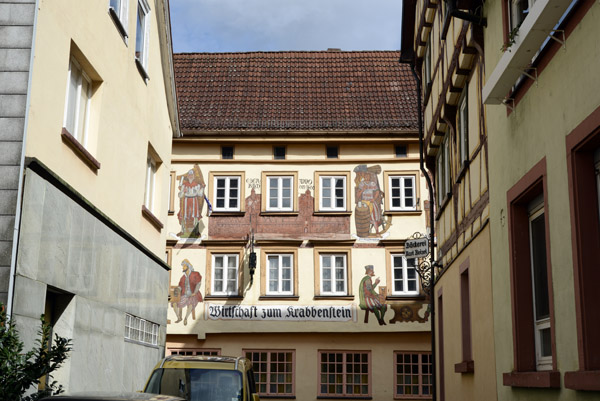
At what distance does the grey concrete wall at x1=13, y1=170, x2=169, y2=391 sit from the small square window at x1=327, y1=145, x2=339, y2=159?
490 inches

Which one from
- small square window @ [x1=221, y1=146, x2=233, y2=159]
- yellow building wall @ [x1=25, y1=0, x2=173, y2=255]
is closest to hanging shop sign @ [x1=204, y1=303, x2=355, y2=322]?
small square window @ [x1=221, y1=146, x2=233, y2=159]

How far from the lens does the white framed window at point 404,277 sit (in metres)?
26.2

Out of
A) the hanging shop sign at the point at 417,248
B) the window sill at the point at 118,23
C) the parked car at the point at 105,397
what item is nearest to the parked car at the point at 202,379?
the parked car at the point at 105,397

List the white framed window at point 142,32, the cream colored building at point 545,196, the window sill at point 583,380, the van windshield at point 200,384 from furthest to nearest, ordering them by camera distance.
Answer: the white framed window at point 142,32 < the van windshield at point 200,384 < the cream colored building at point 545,196 < the window sill at point 583,380

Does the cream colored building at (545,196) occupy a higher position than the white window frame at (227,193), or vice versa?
the white window frame at (227,193)

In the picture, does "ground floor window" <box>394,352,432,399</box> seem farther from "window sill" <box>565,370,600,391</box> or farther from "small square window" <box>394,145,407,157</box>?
"window sill" <box>565,370,600,391</box>

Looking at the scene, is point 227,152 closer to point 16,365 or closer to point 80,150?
point 80,150

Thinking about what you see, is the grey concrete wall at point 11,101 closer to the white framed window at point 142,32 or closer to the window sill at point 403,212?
the white framed window at point 142,32

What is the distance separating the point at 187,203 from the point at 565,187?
A: 21.1 metres

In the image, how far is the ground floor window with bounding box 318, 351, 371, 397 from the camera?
26.0m

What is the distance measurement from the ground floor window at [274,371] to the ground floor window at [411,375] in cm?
343

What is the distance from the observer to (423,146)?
1870cm

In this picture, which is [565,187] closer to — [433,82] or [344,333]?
[433,82]

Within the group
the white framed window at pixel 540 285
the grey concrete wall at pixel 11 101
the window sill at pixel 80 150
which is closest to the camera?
the white framed window at pixel 540 285
